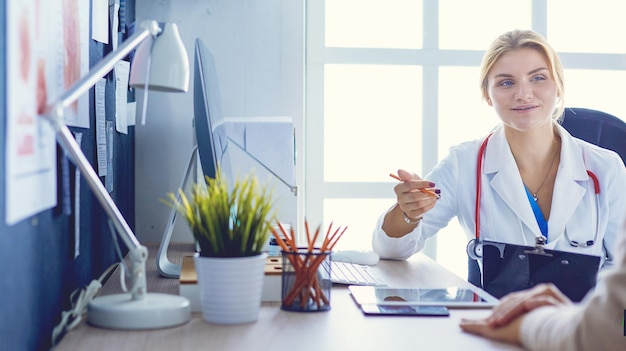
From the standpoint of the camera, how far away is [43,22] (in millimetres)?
947

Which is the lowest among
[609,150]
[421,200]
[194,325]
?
[194,325]

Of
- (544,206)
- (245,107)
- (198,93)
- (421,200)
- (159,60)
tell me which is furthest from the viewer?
(245,107)

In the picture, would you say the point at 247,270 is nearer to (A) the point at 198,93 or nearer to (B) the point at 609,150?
(A) the point at 198,93

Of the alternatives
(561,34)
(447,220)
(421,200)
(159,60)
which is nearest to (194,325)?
(159,60)

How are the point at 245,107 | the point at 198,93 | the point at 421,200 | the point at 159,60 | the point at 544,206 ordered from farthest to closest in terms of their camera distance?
the point at 245,107 < the point at 544,206 < the point at 421,200 < the point at 198,93 < the point at 159,60

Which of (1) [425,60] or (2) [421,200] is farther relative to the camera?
(1) [425,60]


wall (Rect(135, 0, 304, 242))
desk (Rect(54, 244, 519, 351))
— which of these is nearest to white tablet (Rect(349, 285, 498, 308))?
desk (Rect(54, 244, 519, 351))

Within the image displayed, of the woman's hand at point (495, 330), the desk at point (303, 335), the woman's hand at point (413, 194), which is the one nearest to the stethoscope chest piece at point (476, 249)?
the woman's hand at point (413, 194)

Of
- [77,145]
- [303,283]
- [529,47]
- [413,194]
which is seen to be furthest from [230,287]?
[529,47]

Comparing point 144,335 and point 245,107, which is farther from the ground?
point 245,107

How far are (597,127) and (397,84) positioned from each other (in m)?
0.72

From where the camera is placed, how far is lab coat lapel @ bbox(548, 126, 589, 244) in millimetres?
1926

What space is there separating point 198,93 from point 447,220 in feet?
3.45

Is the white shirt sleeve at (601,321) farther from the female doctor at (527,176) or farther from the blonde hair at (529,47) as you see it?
the blonde hair at (529,47)
